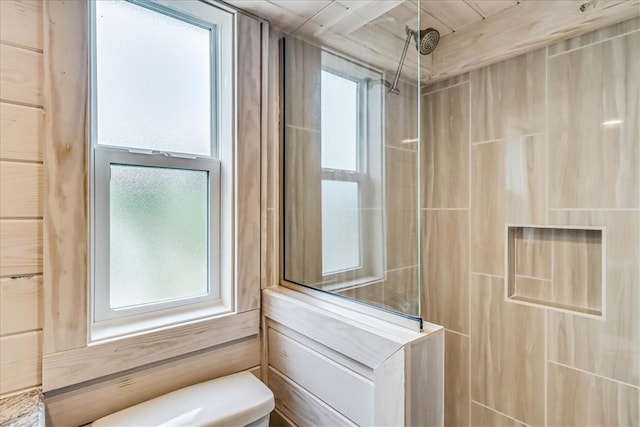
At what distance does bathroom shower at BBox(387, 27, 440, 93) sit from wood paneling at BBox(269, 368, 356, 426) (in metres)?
1.33

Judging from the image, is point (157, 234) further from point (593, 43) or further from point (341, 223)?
point (593, 43)

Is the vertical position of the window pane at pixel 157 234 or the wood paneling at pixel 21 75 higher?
→ the wood paneling at pixel 21 75

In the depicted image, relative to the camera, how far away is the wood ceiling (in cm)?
129

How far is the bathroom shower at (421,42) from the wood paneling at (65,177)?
3.84 feet

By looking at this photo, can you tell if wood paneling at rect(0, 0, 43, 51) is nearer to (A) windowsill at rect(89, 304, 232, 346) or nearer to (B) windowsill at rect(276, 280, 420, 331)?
(A) windowsill at rect(89, 304, 232, 346)

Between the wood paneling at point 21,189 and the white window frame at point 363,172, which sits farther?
the white window frame at point 363,172

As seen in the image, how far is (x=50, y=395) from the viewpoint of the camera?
0.94 meters

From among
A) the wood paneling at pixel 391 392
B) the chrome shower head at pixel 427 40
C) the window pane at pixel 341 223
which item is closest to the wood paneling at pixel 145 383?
the window pane at pixel 341 223

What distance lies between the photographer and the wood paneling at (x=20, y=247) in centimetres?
88

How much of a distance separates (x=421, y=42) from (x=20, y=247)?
1.73 metres

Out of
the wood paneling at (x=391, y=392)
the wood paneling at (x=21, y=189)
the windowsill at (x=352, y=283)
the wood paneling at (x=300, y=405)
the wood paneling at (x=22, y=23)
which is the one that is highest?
the wood paneling at (x=22, y=23)

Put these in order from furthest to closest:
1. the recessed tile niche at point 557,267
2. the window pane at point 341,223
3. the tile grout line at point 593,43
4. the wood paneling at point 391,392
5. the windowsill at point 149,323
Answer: the window pane at point 341,223 < the recessed tile niche at point 557,267 < the tile grout line at point 593,43 < the windowsill at point 149,323 < the wood paneling at point 391,392

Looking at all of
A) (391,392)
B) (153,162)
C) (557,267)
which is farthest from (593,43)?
(153,162)

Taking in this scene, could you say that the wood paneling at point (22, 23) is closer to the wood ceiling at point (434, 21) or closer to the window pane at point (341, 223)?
the wood ceiling at point (434, 21)
